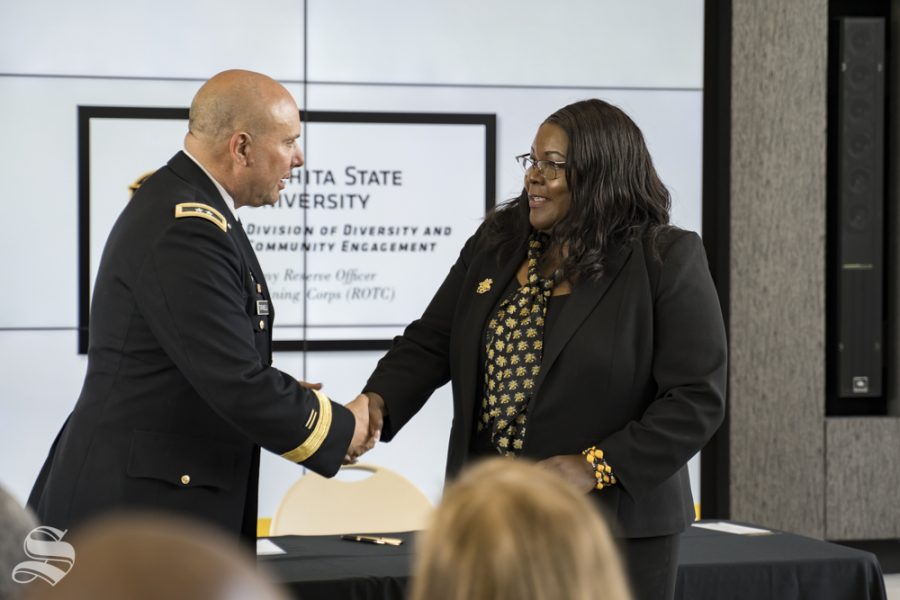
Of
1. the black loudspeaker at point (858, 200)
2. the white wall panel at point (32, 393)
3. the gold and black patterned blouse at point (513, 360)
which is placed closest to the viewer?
the gold and black patterned blouse at point (513, 360)

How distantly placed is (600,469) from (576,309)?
308 mm

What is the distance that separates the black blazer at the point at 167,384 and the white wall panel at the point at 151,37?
2.79 metres

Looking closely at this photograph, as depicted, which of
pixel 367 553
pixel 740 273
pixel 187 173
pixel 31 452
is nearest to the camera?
pixel 187 173

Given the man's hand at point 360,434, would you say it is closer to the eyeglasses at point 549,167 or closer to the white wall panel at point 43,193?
the eyeglasses at point 549,167

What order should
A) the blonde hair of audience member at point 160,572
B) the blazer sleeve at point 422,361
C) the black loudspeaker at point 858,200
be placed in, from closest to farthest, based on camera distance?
the blonde hair of audience member at point 160,572, the blazer sleeve at point 422,361, the black loudspeaker at point 858,200

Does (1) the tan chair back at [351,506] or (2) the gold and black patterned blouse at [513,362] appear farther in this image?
(1) the tan chair back at [351,506]

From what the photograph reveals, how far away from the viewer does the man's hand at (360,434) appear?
8.45ft

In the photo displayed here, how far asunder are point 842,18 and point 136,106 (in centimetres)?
307

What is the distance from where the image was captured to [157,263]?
87.2 inches

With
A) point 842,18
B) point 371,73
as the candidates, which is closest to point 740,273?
point 842,18

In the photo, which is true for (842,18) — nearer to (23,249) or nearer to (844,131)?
(844,131)

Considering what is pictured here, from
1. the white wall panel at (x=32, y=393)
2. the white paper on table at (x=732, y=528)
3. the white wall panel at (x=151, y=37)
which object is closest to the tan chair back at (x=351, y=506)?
the white paper on table at (x=732, y=528)

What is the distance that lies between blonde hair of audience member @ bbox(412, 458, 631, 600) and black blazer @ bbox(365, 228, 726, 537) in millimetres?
1499

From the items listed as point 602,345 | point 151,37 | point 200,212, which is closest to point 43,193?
point 151,37
